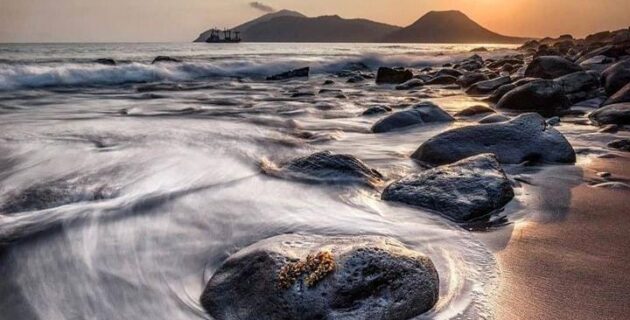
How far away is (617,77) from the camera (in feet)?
27.7

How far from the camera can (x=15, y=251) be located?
2.58 metres

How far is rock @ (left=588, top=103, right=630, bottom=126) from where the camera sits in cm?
617

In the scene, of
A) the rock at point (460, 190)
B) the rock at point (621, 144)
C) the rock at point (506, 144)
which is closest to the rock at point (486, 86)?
the rock at point (621, 144)

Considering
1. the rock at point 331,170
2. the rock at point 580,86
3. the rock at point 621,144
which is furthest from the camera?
the rock at point 580,86

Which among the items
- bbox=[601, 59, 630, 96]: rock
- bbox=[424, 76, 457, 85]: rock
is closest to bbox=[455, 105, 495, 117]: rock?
bbox=[601, 59, 630, 96]: rock

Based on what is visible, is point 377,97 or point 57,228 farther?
point 377,97

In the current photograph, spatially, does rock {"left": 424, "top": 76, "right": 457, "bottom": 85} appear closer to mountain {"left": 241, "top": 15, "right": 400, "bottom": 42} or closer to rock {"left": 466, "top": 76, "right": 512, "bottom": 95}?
rock {"left": 466, "top": 76, "right": 512, "bottom": 95}

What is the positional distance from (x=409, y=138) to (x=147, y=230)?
3.44 metres

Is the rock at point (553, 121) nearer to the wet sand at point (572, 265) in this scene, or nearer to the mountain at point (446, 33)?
the wet sand at point (572, 265)

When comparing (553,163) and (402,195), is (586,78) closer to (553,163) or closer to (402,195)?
(553,163)

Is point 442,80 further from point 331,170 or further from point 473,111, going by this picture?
point 331,170

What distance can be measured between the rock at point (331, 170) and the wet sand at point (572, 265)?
1254 mm

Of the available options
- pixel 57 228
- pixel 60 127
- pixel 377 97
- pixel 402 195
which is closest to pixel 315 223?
pixel 402 195

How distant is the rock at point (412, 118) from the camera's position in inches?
244
